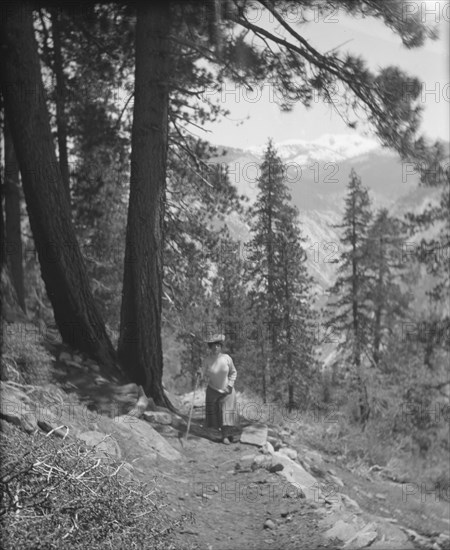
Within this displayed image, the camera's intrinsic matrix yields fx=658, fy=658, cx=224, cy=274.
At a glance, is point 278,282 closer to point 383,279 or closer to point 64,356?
point 383,279

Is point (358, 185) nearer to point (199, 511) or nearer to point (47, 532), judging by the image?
point (199, 511)

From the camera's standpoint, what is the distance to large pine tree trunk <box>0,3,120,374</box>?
28.5 ft

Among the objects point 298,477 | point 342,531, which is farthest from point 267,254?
point 342,531

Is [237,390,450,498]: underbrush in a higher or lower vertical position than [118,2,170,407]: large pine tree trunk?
lower

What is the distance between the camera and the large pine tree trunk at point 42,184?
28.5ft

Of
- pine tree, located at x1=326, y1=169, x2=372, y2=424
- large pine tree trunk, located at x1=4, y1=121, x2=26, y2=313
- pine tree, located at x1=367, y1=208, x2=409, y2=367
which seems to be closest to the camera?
large pine tree trunk, located at x1=4, y1=121, x2=26, y2=313

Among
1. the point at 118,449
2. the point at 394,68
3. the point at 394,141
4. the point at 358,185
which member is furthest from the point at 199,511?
the point at 358,185

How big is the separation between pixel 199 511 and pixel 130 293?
3932mm


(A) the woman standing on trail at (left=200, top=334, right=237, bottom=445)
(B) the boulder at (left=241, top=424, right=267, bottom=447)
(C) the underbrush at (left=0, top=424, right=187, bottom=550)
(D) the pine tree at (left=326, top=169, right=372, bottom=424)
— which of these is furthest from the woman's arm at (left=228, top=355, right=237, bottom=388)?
(D) the pine tree at (left=326, top=169, right=372, bottom=424)

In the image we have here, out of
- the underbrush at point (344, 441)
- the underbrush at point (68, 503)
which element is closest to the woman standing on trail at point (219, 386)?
the underbrush at point (344, 441)

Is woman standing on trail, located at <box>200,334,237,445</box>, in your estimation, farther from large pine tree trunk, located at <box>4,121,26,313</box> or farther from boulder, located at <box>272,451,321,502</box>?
large pine tree trunk, located at <box>4,121,26,313</box>

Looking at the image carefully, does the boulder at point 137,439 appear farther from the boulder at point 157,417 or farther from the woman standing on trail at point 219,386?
the woman standing on trail at point 219,386

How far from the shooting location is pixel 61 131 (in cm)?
1451

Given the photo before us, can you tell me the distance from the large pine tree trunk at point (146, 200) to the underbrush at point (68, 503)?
412 centimetres
